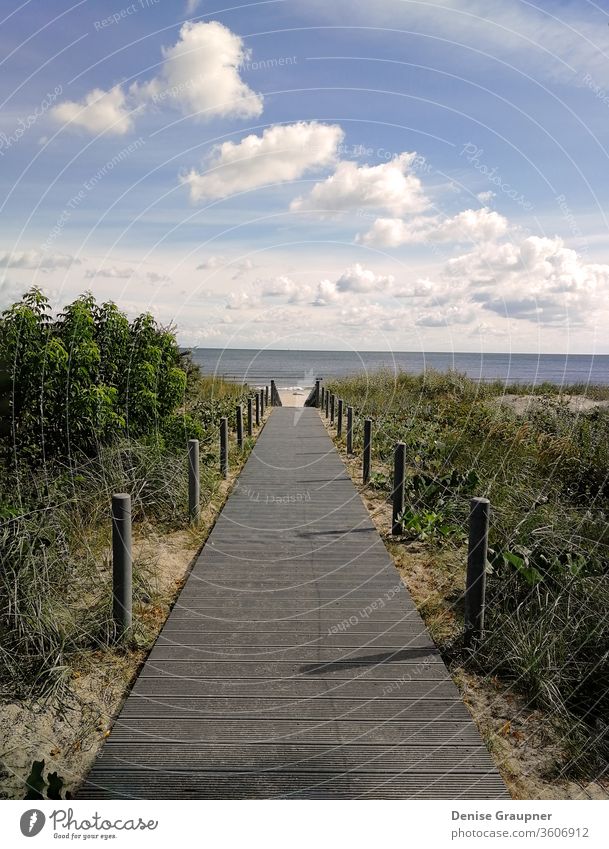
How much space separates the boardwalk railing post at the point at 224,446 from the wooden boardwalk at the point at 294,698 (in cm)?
372

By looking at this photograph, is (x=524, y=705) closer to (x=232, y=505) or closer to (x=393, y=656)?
(x=393, y=656)

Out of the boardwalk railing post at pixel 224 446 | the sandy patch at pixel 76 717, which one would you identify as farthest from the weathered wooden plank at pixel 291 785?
the boardwalk railing post at pixel 224 446

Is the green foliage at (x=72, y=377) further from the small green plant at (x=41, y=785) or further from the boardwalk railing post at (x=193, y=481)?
the small green plant at (x=41, y=785)

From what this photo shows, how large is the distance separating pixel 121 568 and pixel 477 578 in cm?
250

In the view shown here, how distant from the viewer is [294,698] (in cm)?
389

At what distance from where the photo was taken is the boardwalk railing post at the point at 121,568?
181 inches

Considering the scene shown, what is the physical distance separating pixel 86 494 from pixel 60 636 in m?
3.00

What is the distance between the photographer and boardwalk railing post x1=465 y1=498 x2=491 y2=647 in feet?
14.8

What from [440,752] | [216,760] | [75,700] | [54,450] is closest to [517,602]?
[440,752]

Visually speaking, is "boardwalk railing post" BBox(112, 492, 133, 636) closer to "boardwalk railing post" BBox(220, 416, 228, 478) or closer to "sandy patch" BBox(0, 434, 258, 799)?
"sandy patch" BBox(0, 434, 258, 799)

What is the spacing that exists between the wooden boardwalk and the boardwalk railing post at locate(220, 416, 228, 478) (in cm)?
372

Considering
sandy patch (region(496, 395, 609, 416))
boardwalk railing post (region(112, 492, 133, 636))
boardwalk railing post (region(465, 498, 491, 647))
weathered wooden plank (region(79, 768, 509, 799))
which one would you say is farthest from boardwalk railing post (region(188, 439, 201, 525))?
sandy patch (region(496, 395, 609, 416))

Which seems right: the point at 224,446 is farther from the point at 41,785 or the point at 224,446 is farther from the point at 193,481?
the point at 41,785

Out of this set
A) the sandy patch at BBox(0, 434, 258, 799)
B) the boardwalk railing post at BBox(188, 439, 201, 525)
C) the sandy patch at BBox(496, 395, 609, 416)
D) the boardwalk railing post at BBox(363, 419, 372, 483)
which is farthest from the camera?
the sandy patch at BBox(496, 395, 609, 416)
